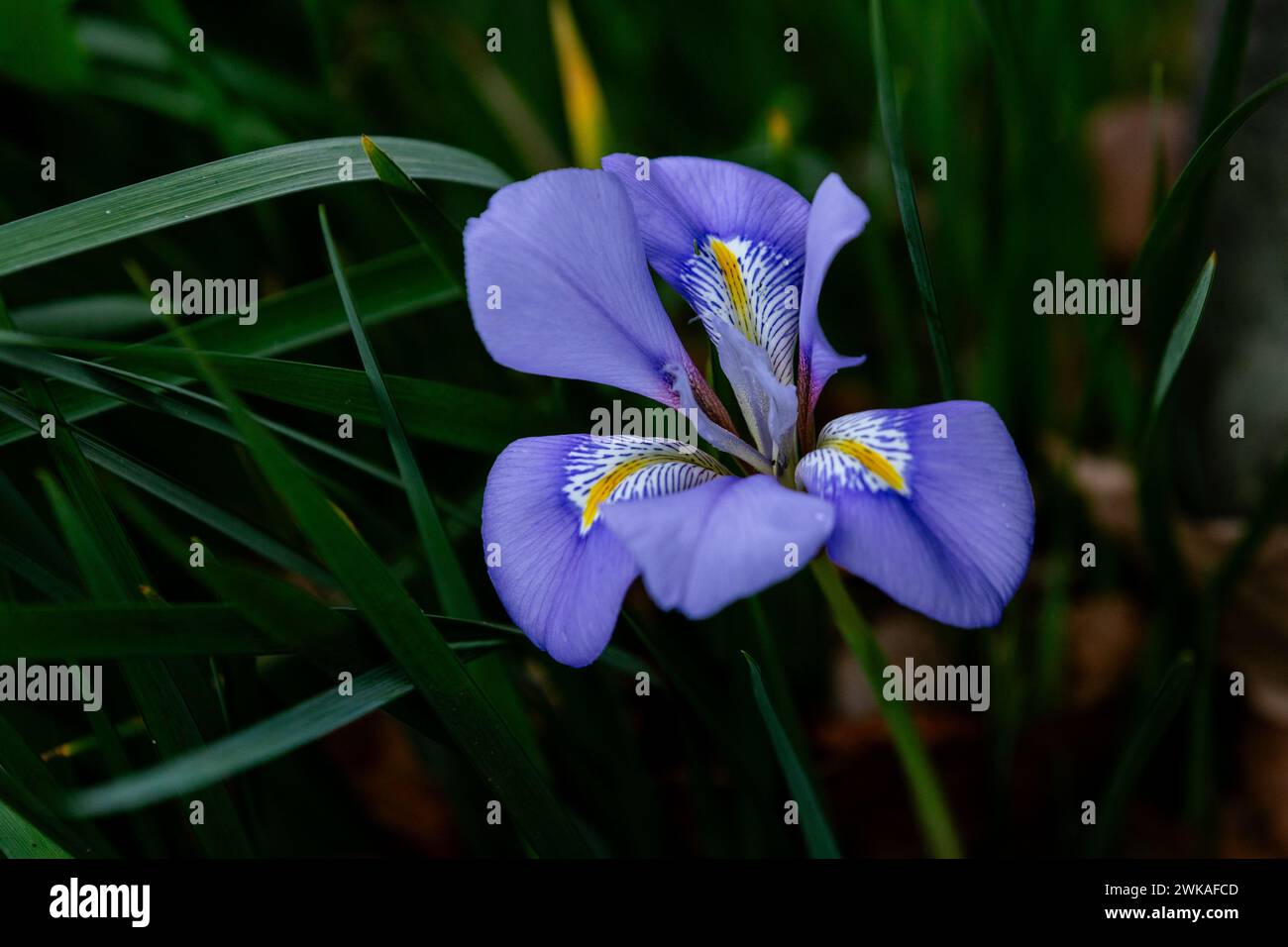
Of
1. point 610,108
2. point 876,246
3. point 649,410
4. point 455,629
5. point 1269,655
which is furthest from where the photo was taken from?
point 610,108

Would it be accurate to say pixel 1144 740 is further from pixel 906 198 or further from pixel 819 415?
pixel 819 415

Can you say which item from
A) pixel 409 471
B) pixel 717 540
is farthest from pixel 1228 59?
pixel 409 471

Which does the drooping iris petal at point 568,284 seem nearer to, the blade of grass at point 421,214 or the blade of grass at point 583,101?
the blade of grass at point 421,214

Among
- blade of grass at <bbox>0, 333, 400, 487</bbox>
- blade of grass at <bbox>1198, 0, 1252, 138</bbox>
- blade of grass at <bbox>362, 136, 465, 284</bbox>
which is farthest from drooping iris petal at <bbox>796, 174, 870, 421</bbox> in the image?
blade of grass at <bbox>1198, 0, 1252, 138</bbox>

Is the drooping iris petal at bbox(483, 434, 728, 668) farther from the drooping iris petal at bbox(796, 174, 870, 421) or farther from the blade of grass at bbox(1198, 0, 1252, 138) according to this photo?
the blade of grass at bbox(1198, 0, 1252, 138)

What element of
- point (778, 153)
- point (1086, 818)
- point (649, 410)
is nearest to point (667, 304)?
point (778, 153)

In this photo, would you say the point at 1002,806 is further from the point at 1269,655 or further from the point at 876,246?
the point at 876,246
